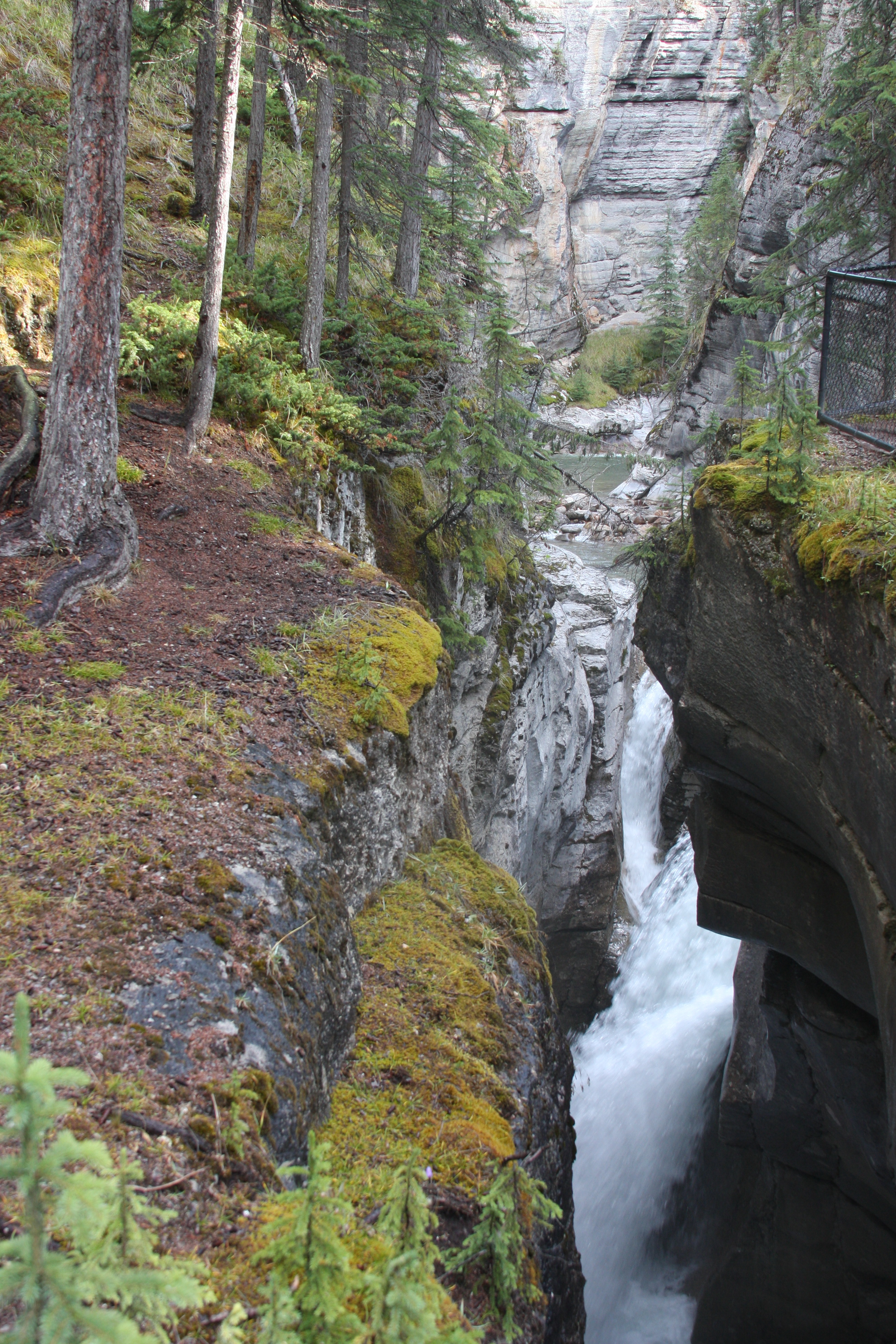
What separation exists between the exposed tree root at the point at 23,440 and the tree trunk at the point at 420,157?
7043mm

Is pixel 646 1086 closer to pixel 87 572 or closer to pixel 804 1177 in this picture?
pixel 804 1177

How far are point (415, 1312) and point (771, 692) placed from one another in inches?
269

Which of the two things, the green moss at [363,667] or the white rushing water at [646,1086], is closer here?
the green moss at [363,667]

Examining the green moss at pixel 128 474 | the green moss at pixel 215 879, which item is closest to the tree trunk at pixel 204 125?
the green moss at pixel 128 474

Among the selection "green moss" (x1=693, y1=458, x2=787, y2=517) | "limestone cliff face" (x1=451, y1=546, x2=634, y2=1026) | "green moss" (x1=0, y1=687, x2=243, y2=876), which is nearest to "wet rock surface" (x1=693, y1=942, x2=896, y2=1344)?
"limestone cliff face" (x1=451, y1=546, x2=634, y2=1026)

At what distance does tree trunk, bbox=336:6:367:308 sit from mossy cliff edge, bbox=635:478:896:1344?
21.3 feet

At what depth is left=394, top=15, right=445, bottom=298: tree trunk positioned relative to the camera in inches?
501

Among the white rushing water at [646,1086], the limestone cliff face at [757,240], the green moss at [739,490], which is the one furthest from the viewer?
the limestone cliff face at [757,240]

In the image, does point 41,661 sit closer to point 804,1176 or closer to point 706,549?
point 706,549

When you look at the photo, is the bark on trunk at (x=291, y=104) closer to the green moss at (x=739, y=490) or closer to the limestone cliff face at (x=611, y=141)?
the green moss at (x=739, y=490)

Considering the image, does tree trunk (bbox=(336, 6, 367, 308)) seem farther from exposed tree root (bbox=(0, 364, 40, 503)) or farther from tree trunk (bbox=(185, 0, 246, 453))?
exposed tree root (bbox=(0, 364, 40, 503))

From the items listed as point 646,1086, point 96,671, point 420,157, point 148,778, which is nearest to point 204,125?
point 420,157

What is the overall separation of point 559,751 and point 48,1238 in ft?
44.5

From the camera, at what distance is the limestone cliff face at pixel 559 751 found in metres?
11.9
